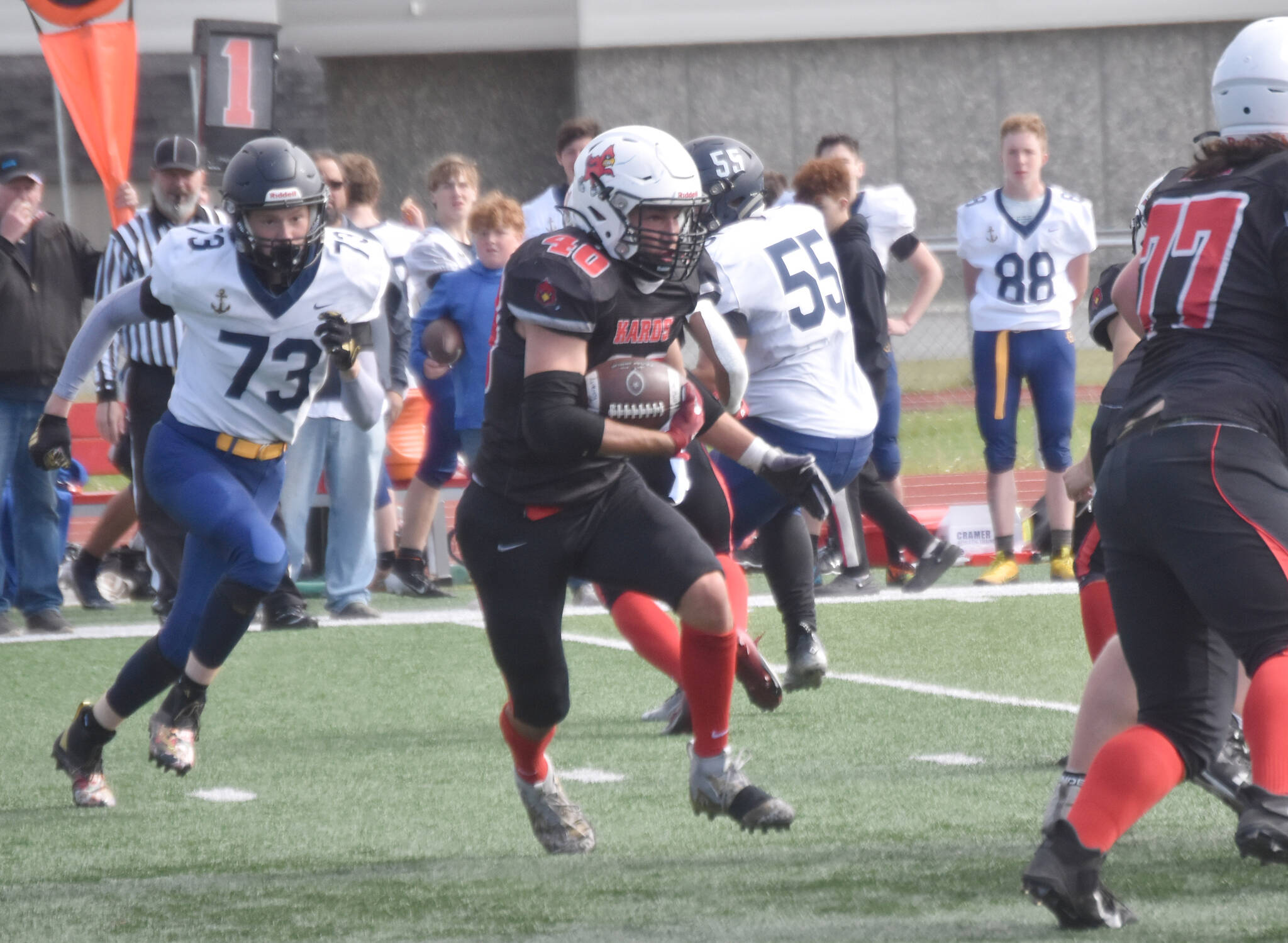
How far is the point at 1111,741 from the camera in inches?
126

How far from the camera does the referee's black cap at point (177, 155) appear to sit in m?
7.55

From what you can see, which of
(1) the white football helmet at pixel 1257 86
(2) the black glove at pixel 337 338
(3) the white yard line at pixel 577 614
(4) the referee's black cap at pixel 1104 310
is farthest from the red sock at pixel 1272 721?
(3) the white yard line at pixel 577 614

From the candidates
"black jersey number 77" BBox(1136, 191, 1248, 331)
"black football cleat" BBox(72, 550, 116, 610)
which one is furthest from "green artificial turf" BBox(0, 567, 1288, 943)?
"black football cleat" BBox(72, 550, 116, 610)

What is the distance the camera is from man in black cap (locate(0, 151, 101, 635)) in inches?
312

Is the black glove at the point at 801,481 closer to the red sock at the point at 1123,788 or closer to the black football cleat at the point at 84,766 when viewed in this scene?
the red sock at the point at 1123,788

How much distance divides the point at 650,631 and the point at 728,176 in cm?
152

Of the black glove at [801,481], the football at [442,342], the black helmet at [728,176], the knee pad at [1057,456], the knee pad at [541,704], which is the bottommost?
the knee pad at [541,704]

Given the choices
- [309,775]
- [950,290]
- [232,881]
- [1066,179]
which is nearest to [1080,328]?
[950,290]

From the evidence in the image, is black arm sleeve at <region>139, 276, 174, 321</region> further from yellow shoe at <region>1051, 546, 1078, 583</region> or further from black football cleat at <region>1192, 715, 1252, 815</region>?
yellow shoe at <region>1051, 546, 1078, 583</region>

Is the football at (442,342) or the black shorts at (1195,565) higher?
the football at (442,342)

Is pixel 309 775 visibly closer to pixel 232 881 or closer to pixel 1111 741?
pixel 232 881

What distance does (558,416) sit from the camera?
3.86 metres

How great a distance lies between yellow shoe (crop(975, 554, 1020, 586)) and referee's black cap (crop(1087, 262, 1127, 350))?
4.18m

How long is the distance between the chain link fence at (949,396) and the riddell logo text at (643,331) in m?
8.42
